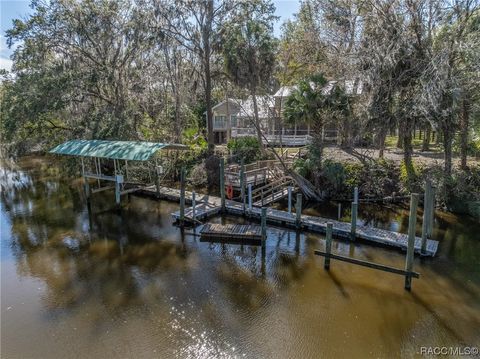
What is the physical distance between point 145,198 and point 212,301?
41.8ft

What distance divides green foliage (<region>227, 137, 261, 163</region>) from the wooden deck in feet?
21.8

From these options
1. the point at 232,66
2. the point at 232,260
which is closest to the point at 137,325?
the point at 232,260

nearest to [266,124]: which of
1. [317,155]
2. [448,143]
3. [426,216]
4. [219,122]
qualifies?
[219,122]

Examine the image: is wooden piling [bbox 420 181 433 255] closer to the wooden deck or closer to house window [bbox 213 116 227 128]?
the wooden deck

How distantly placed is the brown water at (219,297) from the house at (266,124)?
1479cm

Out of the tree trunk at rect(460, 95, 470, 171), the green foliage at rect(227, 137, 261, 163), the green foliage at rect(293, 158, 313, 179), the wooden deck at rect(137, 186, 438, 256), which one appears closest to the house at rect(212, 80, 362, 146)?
the green foliage at rect(227, 137, 261, 163)

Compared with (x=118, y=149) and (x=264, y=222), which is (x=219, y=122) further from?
(x=264, y=222)

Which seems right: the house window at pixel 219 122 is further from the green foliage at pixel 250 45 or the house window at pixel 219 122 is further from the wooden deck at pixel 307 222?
the wooden deck at pixel 307 222

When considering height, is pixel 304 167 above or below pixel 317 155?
below

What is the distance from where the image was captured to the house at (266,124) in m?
29.2

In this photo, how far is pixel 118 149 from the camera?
59.4ft

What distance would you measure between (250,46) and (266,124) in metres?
14.0

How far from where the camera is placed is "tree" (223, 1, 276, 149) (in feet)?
74.4

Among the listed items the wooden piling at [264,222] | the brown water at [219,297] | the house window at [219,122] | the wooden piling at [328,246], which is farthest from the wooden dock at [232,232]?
the house window at [219,122]
